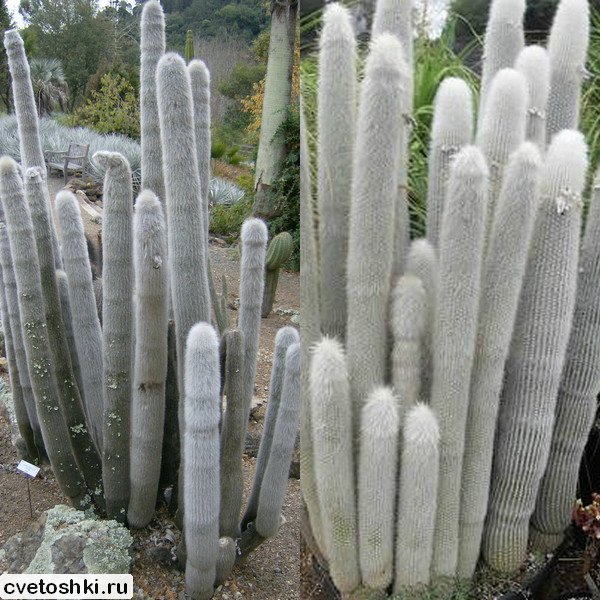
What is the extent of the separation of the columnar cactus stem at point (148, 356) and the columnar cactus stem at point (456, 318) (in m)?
0.69

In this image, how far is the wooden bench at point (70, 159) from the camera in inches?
321

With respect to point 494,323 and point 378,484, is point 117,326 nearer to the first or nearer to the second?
point 378,484

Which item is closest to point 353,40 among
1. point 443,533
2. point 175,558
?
point 443,533

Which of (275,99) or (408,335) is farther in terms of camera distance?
(275,99)

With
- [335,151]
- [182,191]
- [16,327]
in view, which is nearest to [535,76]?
[335,151]

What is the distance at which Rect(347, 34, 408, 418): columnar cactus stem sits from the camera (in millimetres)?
1158

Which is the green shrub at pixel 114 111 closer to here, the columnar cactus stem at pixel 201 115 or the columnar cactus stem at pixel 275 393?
the columnar cactus stem at pixel 201 115

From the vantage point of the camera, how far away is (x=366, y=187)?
1.21 metres

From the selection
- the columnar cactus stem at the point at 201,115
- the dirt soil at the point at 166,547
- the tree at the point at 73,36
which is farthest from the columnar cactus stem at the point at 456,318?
the tree at the point at 73,36

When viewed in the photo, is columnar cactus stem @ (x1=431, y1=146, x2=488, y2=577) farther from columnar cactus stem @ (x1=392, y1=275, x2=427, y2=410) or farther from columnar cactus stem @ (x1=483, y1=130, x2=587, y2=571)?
columnar cactus stem @ (x1=483, y1=130, x2=587, y2=571)

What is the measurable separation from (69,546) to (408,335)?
108 centimetres

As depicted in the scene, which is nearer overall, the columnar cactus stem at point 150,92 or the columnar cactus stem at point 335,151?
the columnar cactus stem at point 335,151

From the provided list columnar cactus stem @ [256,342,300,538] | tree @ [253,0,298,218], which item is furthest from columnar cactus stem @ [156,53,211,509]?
tree @ [253,0,298,218]

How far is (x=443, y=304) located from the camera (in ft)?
4.17
